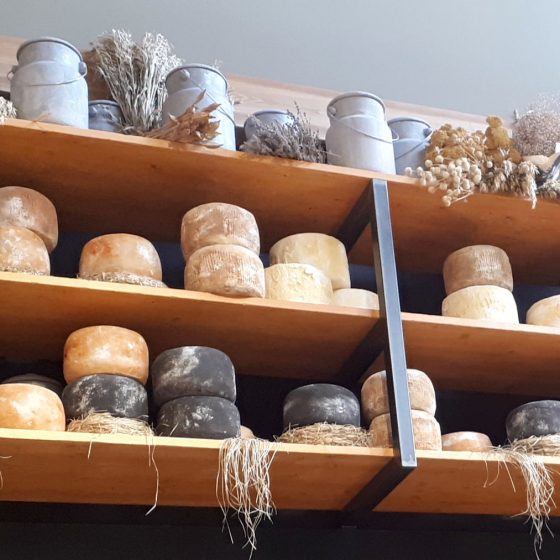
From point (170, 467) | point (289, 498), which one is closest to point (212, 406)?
point (170, 467)

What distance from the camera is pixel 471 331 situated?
→ 226 cm

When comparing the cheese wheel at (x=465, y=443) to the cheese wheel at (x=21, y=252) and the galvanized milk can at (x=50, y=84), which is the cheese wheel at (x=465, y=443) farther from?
the galvanized milk can at (x=50, y=84)

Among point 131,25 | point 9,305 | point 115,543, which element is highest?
point 131,25

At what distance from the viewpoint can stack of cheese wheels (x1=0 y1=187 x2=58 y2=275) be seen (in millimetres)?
2031

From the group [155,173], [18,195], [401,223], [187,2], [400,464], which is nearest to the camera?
[400,464]

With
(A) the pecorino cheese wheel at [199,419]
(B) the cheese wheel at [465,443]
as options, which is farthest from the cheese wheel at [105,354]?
(B) the cheese wheel at [465,443]

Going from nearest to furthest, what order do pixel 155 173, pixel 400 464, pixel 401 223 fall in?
pixel 400 464 → pixel 155 173 → pixel 401 223

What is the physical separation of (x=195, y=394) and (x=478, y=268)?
86 centimetres

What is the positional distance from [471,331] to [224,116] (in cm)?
81

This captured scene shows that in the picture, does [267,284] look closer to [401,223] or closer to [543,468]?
[401,223]

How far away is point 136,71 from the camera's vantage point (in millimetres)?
2596

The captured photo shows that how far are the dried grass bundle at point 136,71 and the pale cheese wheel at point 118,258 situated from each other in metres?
0.40

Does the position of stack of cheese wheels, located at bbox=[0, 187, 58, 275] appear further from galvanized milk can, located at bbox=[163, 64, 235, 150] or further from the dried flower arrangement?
the dried flower arrangement

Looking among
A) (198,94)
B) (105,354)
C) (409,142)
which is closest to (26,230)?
(105,354)
